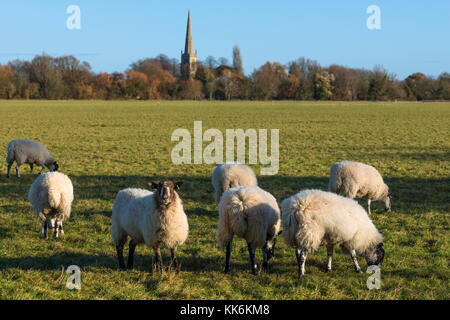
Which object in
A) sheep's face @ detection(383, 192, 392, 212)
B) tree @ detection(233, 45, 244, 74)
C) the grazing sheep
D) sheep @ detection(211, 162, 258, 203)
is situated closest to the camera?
the grazing sheep

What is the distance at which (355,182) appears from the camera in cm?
923

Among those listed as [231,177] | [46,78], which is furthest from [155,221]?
[46,78]

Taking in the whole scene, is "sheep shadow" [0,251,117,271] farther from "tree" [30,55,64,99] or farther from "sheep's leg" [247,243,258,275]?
"tree" [30,55,64,99]

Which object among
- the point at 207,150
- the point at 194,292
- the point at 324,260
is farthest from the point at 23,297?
the point at 207,150

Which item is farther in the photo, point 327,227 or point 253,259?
point 253,259

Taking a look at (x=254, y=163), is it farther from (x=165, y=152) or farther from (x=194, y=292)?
(x=194, y=292)

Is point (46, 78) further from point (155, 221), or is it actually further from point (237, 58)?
point (155, 221)

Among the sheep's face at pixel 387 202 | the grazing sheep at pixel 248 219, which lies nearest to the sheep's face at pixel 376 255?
the grazing sheep at pixel 248 219

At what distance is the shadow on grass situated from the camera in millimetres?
10219

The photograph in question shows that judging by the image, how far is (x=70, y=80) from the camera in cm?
10938

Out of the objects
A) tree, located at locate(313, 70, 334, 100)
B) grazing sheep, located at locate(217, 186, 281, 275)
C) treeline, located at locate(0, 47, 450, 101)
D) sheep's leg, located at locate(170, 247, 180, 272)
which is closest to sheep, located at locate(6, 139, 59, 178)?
sheep's leg, located at locate(170, 247, 180, 272)

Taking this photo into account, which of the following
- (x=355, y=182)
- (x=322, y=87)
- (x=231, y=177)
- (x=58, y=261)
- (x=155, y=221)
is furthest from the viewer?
(x=322, y=87)

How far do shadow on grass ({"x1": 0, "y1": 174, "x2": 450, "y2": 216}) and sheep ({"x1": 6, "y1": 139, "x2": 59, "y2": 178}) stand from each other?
59cm

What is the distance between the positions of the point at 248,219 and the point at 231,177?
3.00 meters
